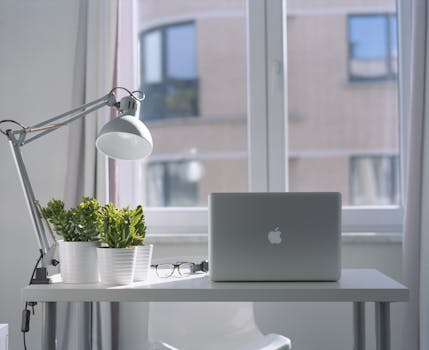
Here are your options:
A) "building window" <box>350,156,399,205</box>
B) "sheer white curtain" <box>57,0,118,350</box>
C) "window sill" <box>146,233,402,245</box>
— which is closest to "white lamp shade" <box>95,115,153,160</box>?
"sheer white curtain" <box>57,0,118,350</box>

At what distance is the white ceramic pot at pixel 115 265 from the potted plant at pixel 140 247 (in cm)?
6

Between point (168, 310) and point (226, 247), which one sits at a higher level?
point (226, 247)

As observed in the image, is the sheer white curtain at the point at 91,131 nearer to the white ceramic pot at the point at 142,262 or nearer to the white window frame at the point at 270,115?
the white window frame at the point at 270,115

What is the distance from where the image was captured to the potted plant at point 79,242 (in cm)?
172

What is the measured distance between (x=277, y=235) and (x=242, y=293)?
18 centimetres

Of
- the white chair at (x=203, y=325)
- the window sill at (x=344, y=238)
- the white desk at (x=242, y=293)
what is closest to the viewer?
the white desk at (x=242, y=293)

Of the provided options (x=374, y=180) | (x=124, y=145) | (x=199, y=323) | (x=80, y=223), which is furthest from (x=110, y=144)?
(x=374, y=180)

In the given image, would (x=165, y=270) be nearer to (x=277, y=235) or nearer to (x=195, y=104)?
(x=277, y=235)

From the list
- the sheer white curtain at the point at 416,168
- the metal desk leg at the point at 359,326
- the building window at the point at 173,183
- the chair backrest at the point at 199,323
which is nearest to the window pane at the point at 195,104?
the building window at the point at 173,183

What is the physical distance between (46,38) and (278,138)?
1141 millimetres

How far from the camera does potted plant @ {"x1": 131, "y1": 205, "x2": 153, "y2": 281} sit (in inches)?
68.7

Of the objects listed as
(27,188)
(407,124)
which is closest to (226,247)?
(27,188)

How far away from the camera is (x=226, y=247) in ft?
5.51

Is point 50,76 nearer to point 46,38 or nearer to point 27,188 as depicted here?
point 46,38
